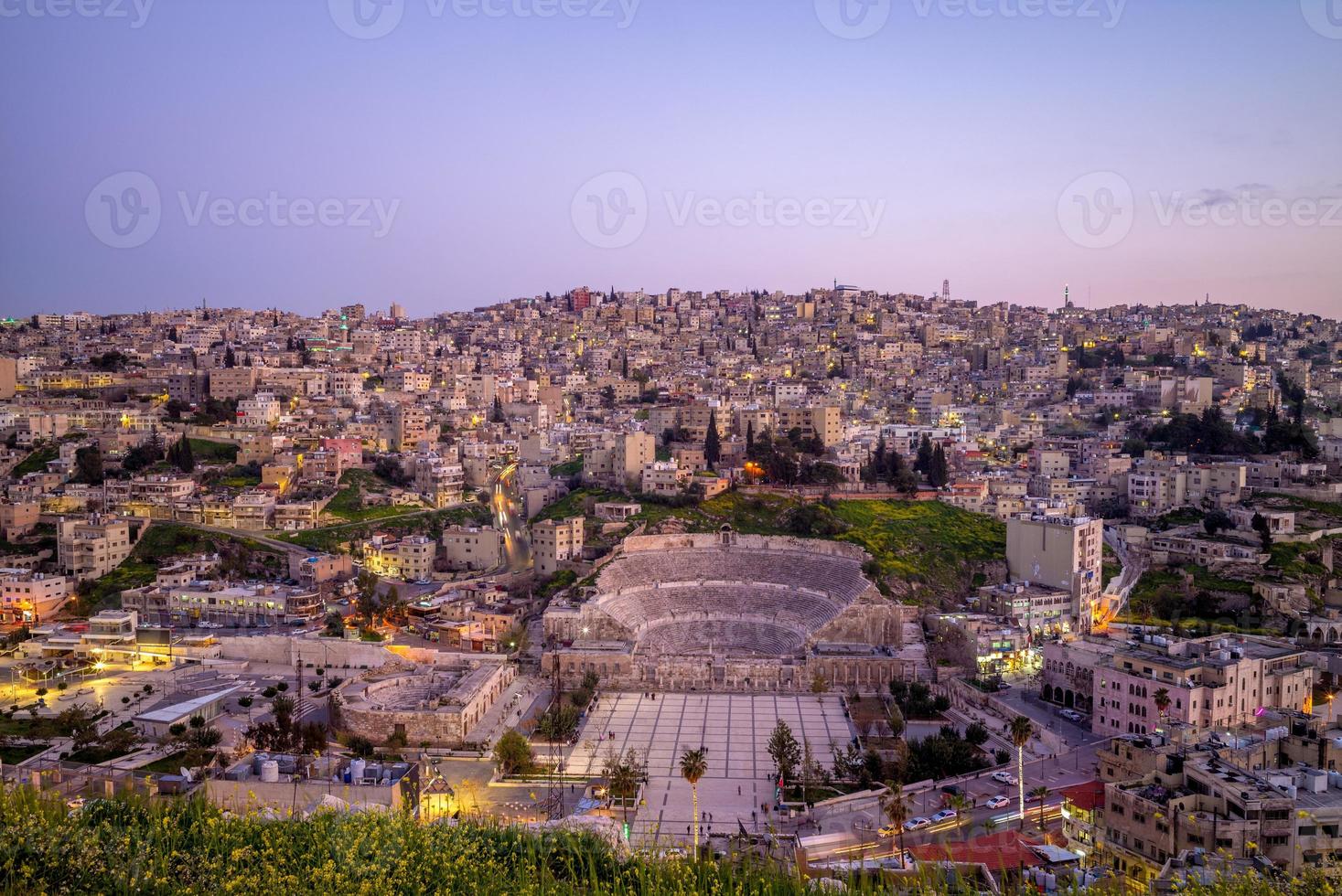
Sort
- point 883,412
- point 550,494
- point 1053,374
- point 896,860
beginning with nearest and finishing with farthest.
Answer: point 896,860
point 550,494
point 883,412
point 1053,374

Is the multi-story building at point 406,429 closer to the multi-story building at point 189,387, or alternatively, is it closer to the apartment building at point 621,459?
the apartment building at point 621,459

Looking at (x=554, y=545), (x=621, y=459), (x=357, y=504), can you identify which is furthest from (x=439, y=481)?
(x=554, y=545)

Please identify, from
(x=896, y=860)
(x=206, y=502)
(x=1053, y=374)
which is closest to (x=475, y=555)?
(x=206, y=502)

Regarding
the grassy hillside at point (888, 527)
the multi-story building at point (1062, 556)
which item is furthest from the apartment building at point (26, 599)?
the multi-story building at point (1062, 556)

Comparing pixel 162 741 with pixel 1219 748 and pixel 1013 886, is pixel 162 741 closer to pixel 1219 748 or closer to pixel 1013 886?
pixel 1013 886

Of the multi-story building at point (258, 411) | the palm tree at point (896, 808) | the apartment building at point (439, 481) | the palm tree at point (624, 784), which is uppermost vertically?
the multi-story building at point (258, 411)

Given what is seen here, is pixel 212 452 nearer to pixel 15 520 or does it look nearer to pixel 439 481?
pixel 15 520
